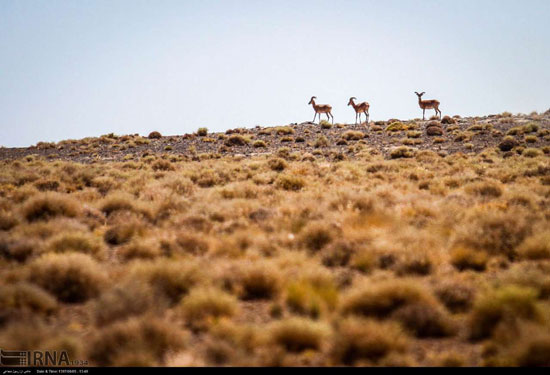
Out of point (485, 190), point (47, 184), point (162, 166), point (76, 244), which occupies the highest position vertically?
point (162, 166)

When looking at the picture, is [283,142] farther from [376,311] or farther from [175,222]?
[376,311]

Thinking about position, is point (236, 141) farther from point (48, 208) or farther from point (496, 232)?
Result: point (496, 232)

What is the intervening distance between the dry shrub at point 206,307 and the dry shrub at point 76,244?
2.70 m

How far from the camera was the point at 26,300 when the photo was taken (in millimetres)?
4465

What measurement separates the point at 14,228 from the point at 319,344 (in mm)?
7228

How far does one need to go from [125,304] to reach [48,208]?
5929 mm

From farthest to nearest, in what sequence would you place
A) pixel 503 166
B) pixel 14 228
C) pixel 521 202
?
pixel 503 166
pixel 521 202
pixel 14 228

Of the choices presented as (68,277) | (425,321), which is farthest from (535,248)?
(68,277)

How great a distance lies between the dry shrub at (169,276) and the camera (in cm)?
485

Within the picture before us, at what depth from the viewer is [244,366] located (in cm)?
347

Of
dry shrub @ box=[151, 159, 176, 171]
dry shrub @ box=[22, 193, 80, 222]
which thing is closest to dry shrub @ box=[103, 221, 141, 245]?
dry shrub @ box=[22, 193, 80, 222]

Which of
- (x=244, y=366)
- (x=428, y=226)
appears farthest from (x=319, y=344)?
(x=428, y=226)

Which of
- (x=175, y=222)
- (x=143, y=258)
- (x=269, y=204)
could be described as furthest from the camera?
(x=269, y=204)
